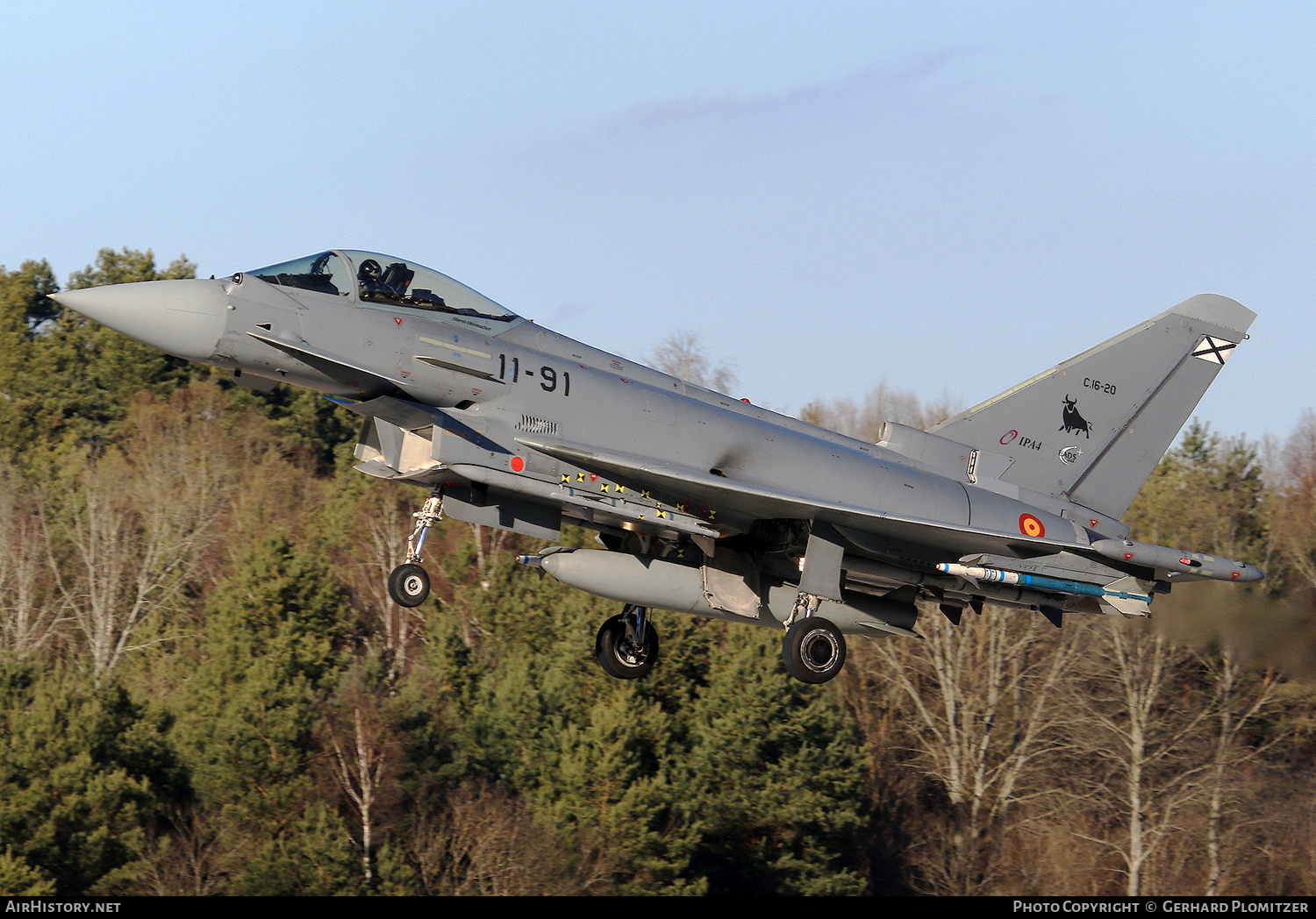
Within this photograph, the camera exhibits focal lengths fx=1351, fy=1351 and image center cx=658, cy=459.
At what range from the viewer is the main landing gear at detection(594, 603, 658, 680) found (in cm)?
1673

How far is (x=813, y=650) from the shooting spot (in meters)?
15.4

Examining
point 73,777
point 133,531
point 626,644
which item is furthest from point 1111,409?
point 133,531

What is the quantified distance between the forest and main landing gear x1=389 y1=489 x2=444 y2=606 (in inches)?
918

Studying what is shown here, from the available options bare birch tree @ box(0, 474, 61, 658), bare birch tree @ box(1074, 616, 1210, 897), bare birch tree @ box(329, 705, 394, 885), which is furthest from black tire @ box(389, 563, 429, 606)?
bare birch tree @ box(0, 474, 61, 658)

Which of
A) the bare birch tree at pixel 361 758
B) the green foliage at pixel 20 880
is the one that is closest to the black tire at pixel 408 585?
the green foliage at pixel 20 880

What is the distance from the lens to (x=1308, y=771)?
38344mm

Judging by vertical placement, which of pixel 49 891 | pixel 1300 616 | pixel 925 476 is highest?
Answer: pixel 925 476

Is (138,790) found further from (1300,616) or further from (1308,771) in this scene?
(1308,771)

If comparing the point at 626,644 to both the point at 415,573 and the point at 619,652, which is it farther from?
the point at 415,573

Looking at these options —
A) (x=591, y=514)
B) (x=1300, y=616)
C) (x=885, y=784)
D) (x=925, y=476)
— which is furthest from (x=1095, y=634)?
(x=591, y=514)

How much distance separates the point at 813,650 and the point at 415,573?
4.66 meters

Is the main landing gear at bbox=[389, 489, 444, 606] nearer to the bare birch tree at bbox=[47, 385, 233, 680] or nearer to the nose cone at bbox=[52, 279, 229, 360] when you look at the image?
the nose cone at bbox=[52, 279, 229, 360]

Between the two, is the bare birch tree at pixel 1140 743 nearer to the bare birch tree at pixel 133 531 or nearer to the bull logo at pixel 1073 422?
the bull logo at pixel 1073 422

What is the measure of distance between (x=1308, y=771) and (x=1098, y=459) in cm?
2616
